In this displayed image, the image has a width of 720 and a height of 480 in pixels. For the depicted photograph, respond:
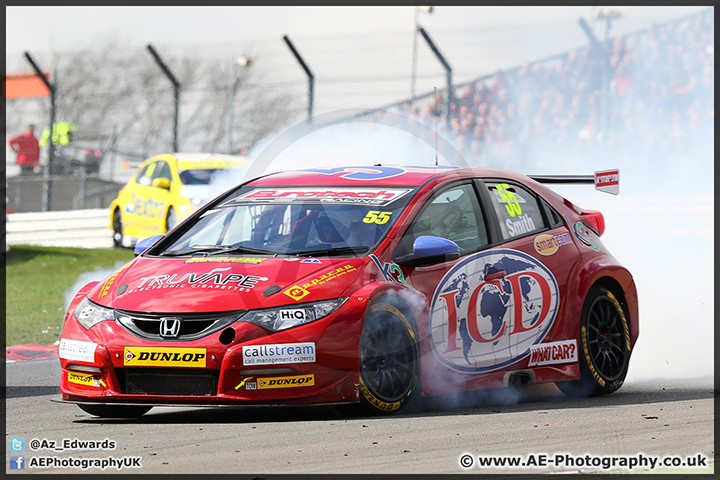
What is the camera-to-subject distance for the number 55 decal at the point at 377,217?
20.7 ft

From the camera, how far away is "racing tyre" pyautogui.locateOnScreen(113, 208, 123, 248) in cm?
1822

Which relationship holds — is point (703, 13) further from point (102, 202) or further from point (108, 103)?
point (108, 103)

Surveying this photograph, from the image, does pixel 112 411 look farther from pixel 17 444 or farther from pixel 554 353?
pixel 554 353

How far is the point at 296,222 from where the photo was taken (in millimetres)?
6531

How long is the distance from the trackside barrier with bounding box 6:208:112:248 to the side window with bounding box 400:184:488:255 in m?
14.3

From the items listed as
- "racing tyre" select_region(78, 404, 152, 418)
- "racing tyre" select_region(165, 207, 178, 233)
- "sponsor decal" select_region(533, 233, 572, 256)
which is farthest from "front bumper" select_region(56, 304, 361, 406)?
"racing tyre" select_region(165, 207, 178, 233)

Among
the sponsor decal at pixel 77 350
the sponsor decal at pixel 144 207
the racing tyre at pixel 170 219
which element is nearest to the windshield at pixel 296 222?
the sponsor decal at pixel 77 350

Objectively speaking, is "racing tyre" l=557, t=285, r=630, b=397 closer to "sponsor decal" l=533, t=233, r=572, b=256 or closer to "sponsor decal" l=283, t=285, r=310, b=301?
"sponsor decal" l=533, t=233, r=572, b=256

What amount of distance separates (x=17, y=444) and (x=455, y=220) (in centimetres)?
301

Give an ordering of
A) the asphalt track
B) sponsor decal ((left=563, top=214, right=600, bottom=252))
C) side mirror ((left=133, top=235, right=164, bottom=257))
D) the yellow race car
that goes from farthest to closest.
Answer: the yellow race car, sponsor decal ((left=563, top=214, right=600, bottom=252)), side mirror ((left=133, top=235, right=164, bottom=257)), the asphalt track

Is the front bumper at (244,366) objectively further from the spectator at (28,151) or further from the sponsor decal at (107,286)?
the spectator at (28,151)
